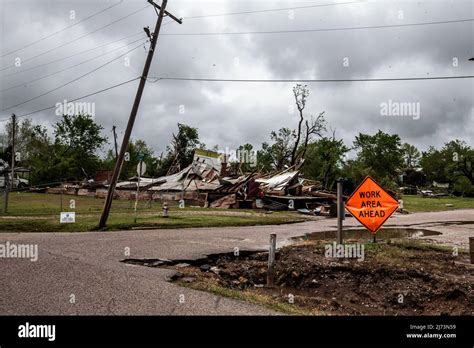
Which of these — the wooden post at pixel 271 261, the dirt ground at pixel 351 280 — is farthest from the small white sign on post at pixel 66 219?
the wooden post at pixel 271 261

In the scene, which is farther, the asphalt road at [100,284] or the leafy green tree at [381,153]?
the leafy green tree at [381,153]

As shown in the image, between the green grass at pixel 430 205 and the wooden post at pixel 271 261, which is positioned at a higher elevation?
the wooden post at pixel 271 261

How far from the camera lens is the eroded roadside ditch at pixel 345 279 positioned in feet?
21.2

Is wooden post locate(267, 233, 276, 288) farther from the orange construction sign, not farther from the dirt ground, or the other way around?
the orange construction sign

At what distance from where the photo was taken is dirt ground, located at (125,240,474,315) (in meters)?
6.54

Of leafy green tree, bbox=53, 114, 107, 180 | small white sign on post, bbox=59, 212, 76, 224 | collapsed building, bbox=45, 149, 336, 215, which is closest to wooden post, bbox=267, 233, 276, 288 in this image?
small white sign on post, bbox=59, 212, 76, 224

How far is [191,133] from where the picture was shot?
67375 mm

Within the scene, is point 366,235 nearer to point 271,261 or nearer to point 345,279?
point 345,279

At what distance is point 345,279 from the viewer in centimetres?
800

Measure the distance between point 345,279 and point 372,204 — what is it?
126 inches

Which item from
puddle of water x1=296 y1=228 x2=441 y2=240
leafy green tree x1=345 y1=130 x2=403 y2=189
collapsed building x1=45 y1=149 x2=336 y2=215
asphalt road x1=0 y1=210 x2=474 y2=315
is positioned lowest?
puddle of water x1=296 y1=228 x2=441 y2=240

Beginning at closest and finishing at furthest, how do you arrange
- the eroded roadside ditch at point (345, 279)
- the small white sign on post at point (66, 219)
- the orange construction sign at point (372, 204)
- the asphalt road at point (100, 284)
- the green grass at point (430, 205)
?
the asphalt road at point (100, 284), the eroded roadside ditch at point (345, 279), the orange construction sign at point (372, 204), the small white sign on post at point (66, 219), the green grass at point (430, 205)

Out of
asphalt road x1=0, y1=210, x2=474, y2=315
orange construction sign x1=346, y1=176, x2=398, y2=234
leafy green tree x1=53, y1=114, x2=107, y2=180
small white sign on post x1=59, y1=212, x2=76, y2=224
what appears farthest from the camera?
leafy green tree x1=53, y1=114, x2=107, y2=180

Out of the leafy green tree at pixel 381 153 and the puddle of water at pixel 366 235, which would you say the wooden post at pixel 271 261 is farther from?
the leafy green tree at pixel 381 153
